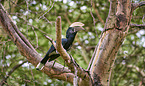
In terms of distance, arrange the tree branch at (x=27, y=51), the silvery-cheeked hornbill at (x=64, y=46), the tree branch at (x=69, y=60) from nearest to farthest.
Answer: the tree branch at (x=69, y=60) → the silvery-cheeked hornbill at (x=64, y=46) → the tree branch at (x=27, y=51)

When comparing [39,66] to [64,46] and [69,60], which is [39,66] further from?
[69,60]

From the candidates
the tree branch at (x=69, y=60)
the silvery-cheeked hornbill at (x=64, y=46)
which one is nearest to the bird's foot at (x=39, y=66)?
the silvery-cheeked hornbill at (x=64, y=46)

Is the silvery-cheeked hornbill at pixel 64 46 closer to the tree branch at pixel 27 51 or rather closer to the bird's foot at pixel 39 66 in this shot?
the bird's foot at pixel 39 66

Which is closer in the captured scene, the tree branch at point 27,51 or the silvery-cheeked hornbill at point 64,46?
the silvery-cheeked hornbill at point 64,46

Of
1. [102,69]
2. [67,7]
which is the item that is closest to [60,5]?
[67,7]

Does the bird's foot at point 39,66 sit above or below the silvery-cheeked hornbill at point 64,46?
below

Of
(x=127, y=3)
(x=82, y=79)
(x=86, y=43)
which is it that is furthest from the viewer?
(x=86, y=43)

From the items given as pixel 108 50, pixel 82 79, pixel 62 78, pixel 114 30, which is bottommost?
pixel 62 78

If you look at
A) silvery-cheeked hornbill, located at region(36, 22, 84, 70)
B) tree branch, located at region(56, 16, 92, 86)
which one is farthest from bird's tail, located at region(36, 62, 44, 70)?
tree branch, located at region(56, 16, 92, 86)

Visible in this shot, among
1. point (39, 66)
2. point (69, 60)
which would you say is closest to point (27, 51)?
point (39, 66)

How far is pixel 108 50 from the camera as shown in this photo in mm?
2793

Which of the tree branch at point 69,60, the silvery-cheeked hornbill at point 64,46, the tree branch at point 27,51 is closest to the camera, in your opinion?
the tree branch at point 69,60

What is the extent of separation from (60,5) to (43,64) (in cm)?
299

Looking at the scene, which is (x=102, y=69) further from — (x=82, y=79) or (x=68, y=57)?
(x=68, y=57)
